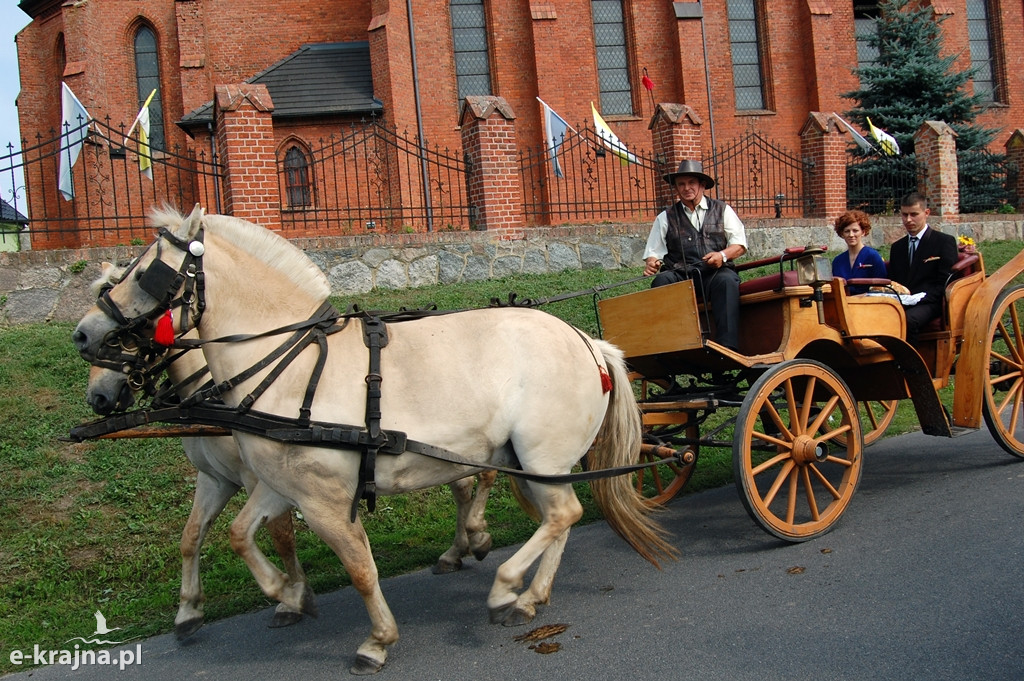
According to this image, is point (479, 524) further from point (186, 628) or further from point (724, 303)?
point (724, 303)

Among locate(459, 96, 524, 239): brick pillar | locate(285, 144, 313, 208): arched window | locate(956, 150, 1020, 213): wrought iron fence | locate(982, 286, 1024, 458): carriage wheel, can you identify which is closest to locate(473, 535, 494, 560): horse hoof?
locate(982, 286, 1024, 458): carriage wheel

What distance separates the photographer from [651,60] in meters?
25.0

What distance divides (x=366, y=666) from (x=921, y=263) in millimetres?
5031

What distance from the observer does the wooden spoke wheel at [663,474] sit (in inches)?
200

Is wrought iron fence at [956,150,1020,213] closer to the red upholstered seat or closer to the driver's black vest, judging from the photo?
the driver's black vest

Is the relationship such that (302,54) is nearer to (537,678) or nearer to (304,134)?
(304,134)

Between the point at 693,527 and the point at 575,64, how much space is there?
→ 2053cm

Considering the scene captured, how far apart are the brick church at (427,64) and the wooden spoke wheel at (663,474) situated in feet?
51.0

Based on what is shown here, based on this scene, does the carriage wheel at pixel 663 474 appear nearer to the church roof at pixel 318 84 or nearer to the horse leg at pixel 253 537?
the horse leg at pixel 253 537

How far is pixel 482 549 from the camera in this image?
5293mm

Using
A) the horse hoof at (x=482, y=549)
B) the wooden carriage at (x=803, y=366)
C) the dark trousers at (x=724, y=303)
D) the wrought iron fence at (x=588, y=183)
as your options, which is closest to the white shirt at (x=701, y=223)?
the wooden carriage at (x=803, y=366)

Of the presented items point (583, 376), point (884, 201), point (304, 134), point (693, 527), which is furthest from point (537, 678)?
point (304, 134)

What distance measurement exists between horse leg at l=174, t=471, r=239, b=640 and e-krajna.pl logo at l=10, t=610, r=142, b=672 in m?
0.26

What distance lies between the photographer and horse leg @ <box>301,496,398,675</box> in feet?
12.8
